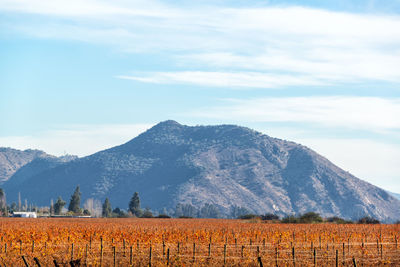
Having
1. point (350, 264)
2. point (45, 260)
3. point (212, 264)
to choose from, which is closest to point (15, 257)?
point (45, 260)

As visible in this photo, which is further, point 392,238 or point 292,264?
point 392,238

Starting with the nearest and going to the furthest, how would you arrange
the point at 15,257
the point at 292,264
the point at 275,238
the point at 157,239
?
the point at 292,264 < the point at 15,257 < the point at 157,239 < the point at 275,238

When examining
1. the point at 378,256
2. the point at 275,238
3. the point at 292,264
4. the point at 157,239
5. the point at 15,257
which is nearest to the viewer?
the point at 292,264

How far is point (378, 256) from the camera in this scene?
180 ft

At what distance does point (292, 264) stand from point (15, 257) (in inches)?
833

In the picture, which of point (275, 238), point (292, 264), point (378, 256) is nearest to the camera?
point (292, 264)

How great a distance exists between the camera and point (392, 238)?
3091 inches

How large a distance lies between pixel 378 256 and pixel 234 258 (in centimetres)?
1327

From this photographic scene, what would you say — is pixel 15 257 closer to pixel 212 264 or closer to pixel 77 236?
pixel 212 264

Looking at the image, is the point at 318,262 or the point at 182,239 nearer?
the point at 318,262

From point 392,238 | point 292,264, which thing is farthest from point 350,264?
point 392,238

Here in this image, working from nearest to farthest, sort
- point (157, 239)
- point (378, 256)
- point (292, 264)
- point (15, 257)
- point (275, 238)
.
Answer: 1. point (292, 264)
2. point (15, 257)
3. point (378, 256)
4. point (157, 239)
5. point (275, 238)

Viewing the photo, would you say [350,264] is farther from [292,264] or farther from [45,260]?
[45,260]

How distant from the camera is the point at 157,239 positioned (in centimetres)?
6744
